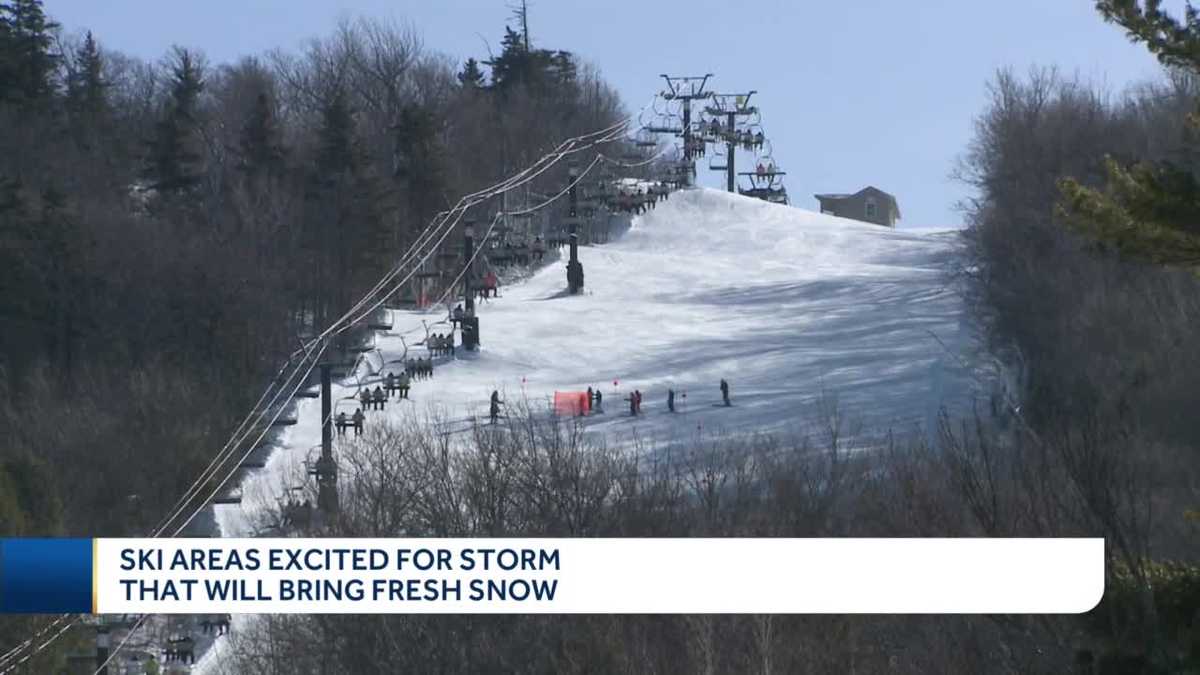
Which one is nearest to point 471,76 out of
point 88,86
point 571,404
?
point 88,86

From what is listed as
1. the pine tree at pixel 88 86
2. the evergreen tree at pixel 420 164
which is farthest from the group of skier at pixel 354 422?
the pine tree at pixel 88 86

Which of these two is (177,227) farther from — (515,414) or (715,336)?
(515,414)

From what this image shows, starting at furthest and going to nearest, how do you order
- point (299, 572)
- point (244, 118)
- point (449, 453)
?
point (244, 118)
point (449, 453)
point (299, 572)

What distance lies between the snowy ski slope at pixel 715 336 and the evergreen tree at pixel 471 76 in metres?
16.2

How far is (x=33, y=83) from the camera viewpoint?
76.6 m

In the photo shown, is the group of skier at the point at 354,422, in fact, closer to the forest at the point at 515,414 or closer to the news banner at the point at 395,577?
the forest at the point at 515,414

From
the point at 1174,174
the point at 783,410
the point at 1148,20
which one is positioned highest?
the point at 1148,20

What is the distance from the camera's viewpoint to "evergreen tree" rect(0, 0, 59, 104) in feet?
246

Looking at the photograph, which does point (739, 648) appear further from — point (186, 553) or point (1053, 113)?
point (1053, 113)

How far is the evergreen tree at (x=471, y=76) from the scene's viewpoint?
96375mm

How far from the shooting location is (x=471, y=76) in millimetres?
98938

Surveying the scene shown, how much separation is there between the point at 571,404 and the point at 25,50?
34.4 metres

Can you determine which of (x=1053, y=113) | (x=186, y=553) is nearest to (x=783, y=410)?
(x=1053, y=113)

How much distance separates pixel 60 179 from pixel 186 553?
6431 cm
